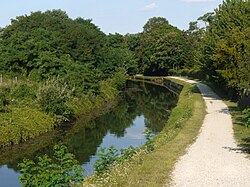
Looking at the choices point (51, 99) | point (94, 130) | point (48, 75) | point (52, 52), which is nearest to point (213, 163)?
point (94, 130)

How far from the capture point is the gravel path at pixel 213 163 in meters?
12.7

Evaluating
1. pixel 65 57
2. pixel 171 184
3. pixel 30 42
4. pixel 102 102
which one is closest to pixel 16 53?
pixel 30 42

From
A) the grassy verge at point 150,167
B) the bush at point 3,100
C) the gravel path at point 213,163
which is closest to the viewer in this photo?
the grassy verge at point 150,167

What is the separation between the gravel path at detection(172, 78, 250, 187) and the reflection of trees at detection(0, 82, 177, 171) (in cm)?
855

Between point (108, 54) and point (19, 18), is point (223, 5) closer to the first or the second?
point (108, 54)

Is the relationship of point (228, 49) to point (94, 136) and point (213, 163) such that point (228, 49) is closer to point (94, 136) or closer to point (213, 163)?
point (94, 136)

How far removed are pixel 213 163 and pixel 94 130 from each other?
69.2ft

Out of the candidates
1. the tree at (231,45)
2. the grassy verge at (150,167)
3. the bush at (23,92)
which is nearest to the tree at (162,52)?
the tree at (231,45)

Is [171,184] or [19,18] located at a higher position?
[19,18]

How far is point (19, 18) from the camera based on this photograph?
198 feet

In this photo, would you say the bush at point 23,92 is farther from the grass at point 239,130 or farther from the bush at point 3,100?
the grass at point 239,130

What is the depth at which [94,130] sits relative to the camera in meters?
35.3

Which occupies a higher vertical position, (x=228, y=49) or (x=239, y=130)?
(x=228, y=49)

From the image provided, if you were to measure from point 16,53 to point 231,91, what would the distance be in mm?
24333
